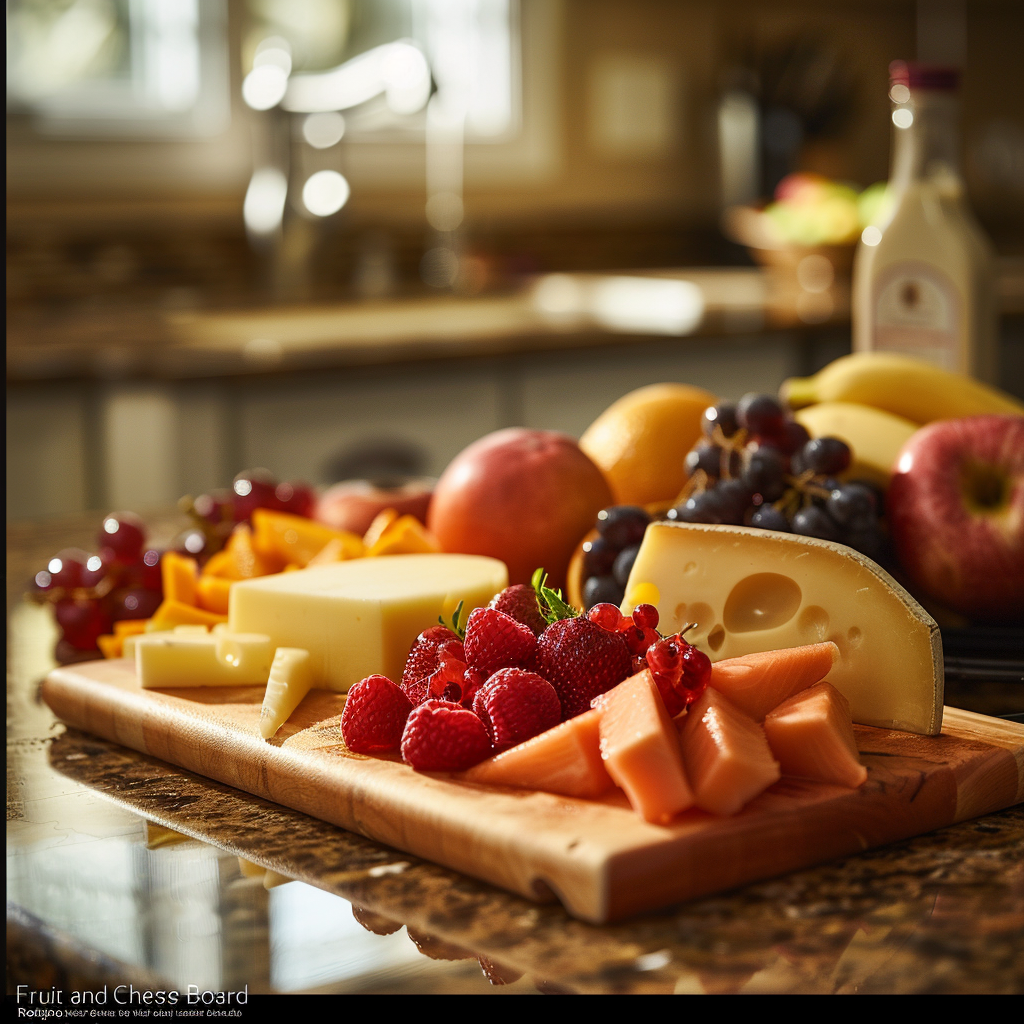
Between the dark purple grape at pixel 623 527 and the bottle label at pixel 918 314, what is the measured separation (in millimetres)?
542

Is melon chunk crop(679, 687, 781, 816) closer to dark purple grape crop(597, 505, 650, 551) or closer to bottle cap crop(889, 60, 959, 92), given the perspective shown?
dark purple grape crop(597, 505, 650, 551)

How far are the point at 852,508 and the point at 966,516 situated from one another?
8 centimetres

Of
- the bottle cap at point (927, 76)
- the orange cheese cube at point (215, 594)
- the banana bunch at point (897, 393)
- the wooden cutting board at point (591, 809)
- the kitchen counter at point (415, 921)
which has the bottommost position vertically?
the kitchen counter at point (415, 921)

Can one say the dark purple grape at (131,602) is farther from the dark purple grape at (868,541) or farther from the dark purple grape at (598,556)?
the dark purple grape at (868,541)

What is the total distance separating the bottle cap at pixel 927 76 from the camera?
4.20 ft

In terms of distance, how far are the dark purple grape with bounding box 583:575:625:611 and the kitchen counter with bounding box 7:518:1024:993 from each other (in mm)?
307

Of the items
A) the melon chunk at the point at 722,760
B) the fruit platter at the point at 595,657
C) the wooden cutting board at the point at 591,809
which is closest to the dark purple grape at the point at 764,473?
the fruit platter at the point at 595,657

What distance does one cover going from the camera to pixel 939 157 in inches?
53.1

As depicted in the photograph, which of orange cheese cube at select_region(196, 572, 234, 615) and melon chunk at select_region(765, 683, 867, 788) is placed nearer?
melon chunk at select_region(765, 683, 867, 788)

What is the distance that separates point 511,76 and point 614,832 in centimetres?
390

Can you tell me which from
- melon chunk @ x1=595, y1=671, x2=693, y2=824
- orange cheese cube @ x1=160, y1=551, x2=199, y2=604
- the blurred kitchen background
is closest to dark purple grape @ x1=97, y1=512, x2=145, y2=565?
orange cheese cube @ x1=160, y1=551, x2=199, y2=604

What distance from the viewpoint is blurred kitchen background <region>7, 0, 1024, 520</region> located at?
2258 millimetres

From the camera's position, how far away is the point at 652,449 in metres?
1.14

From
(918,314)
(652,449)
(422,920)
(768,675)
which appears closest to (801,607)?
(768,675)
